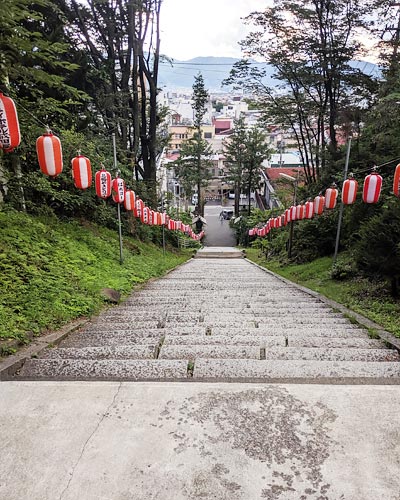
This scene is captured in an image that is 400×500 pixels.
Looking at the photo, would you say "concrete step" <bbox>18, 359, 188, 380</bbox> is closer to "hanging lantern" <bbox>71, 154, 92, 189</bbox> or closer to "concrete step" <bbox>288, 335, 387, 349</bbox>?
"concrete step" <bbox>288, 335, 387, 349</bbox>

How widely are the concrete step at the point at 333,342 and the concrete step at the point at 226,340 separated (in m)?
0.17

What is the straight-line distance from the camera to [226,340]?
155 inches

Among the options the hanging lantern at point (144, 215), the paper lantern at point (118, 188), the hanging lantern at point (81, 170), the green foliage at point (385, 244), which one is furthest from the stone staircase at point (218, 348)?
the hanging lantern at point (144, 215)

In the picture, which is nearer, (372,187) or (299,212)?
(372,187)

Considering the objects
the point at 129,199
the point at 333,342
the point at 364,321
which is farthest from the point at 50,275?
the point at 129,199

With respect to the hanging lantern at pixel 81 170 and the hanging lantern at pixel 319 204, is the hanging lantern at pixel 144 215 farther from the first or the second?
the hanging lantern at pixel 319 204

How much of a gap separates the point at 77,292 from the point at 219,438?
15.0 feet

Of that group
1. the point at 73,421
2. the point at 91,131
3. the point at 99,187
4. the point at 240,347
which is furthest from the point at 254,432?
the point at 91,131

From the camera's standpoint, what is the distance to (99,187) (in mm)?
9234

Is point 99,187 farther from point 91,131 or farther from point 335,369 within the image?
point 335,369

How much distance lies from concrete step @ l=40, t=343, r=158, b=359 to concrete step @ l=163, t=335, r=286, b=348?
289 mm

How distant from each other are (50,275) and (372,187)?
24.4 feet

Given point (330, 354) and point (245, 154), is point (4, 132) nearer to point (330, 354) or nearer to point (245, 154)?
point (330, 354)

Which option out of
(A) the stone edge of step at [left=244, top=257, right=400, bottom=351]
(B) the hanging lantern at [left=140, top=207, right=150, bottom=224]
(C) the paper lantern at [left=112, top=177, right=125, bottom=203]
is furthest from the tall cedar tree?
(A) the stone edge of step at [left=244, top=257, right=400, bottom=351]
